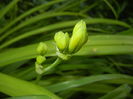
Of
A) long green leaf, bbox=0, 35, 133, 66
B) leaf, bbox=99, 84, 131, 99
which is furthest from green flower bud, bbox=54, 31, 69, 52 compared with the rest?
leaf, bbox=99, 84, 131, 99

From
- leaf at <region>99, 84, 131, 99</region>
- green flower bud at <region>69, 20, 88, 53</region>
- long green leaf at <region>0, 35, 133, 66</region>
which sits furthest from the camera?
leaf at <region>99, 84, 131, 99</region>

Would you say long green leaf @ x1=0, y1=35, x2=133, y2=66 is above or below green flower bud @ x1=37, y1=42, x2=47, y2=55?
above

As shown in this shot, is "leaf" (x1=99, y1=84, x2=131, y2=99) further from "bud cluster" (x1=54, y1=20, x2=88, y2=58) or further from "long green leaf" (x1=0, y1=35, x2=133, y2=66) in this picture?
"bud cluster" (x1=54, y1=20, x2=88, y2=58)

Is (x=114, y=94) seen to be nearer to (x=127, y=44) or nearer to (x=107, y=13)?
(x=127, y=44)

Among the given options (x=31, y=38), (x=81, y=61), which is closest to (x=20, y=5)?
(x=31, y=38)

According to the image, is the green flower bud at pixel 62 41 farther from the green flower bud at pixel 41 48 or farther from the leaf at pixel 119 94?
the leaf at pixel 119 94

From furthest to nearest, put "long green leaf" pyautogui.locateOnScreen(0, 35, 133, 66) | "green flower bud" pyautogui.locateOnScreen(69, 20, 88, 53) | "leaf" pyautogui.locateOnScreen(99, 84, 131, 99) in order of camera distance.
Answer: "leaf" pyautogui.locateOnScreen(99, 84, 131, 99) < "long green leaf" pyautogui.locateOnScreen(0, 35, 133, 66) < "green flower bud" pyautogui.locateOnScreen(69, 20, 88, 53)

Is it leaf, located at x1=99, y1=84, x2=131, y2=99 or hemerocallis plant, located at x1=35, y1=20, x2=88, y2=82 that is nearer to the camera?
hemerocallis plant, located at x1=35, y1=20, x2=88, y2=82

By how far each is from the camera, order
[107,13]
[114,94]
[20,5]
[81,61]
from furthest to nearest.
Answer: [107,13], [20,5], [81,61], [114,94]
